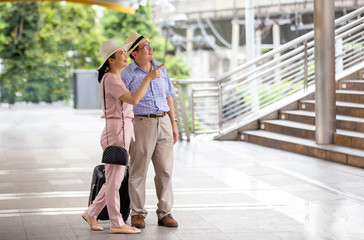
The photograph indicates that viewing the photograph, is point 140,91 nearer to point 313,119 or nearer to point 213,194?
point 213,194

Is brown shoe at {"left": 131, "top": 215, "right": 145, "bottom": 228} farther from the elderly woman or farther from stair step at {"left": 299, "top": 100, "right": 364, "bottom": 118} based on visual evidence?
stair step at {"left": 299, "top": 100, "right": 364, "bottom": 118}

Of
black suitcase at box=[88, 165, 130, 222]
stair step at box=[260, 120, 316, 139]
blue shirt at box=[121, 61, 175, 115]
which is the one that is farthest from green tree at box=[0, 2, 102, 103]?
blue shirt at box=[121, 61, 175, 115]

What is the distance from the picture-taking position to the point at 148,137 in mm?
6324

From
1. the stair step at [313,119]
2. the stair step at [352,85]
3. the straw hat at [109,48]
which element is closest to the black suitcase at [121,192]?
the straw hat at [109,48]

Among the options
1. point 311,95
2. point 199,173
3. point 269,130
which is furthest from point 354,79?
point 199,173

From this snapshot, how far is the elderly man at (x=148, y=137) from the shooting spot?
6.32 metres

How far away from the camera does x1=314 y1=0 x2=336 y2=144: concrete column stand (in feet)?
37.2

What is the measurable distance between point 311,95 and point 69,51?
20.0 metres

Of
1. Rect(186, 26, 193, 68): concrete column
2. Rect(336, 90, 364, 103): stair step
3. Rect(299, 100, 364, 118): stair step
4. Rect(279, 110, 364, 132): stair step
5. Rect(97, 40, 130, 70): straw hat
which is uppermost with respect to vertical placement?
Rect(186, 26, 193, 68): concrete column

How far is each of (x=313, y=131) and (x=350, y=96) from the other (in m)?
1.19

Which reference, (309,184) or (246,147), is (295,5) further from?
(309,184)

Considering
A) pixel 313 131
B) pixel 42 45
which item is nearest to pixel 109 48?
pixel 313 131

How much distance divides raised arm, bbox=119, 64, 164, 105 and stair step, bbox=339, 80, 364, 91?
761 centimetres

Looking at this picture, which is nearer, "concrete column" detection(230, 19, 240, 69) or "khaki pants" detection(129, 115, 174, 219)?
"khaki pants" detection(129, 115, 174, 219)
